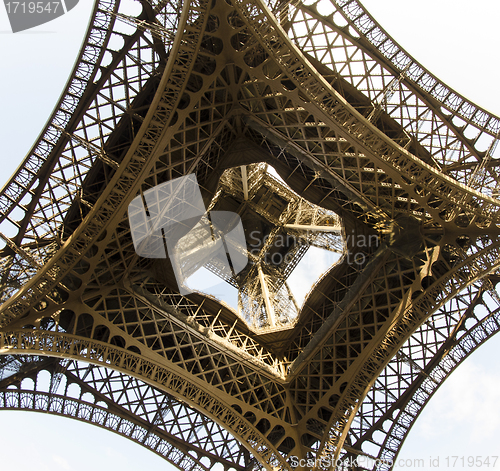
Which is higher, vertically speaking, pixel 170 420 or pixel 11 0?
pixel 11 0

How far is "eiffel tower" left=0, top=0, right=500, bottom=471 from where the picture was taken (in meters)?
10.7

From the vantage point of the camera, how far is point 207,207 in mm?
14898

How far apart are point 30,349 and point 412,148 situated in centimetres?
1196

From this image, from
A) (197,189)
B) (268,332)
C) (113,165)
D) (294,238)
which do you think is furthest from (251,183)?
(113,165)

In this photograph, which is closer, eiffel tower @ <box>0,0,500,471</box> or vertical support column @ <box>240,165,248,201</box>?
eiffel tower @ <box>0,0,500,471</box>

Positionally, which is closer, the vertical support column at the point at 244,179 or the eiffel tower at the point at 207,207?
the eiffel tower at the point at 207,207

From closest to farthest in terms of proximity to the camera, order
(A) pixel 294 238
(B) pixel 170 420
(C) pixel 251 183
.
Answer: (B) pixel 170 420
(C) pixel 251 183
(A) pixel 294 238

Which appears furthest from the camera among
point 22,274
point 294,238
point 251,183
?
point 294,238

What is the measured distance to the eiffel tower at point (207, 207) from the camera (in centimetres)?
1071

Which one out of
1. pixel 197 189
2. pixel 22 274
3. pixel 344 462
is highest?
pixel 197 189

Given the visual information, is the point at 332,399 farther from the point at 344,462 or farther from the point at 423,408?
the point at 423,408

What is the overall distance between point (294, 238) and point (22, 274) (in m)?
12.2

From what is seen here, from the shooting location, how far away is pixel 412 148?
12461 mm

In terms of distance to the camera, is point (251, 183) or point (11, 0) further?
point (251, 183)
